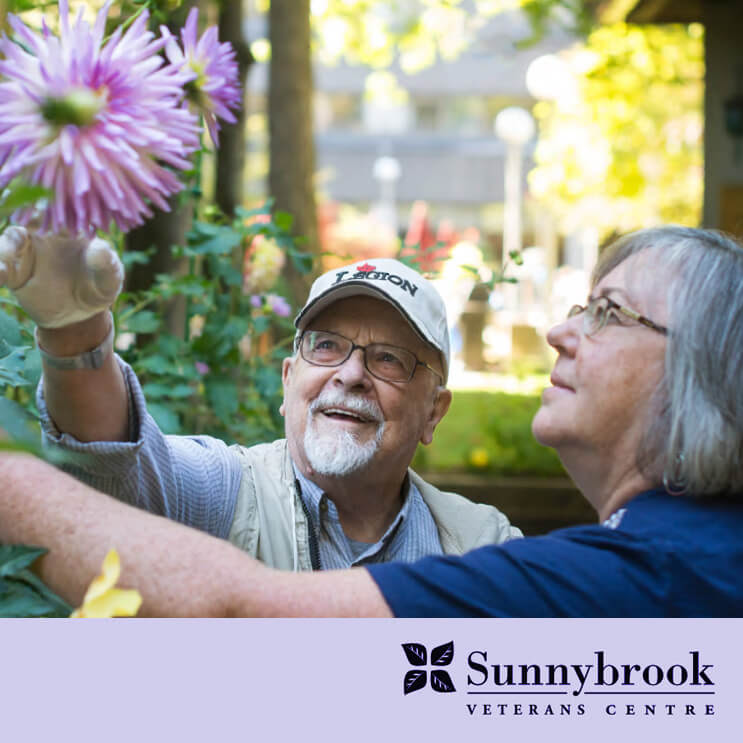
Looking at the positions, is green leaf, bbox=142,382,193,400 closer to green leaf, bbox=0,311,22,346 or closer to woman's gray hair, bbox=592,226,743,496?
green leaf, bbox=0,311,22,346

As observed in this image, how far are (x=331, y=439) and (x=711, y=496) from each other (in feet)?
2.47

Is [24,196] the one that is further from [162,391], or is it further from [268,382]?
[268,382]

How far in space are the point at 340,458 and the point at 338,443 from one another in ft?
0.10

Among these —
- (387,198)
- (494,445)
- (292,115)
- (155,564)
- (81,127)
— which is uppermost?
(81,127)

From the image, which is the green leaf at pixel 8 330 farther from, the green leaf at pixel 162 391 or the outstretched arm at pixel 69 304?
the green leaf at pixel 162 391

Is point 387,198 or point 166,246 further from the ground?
point 166,246

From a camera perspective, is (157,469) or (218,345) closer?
(157,469)

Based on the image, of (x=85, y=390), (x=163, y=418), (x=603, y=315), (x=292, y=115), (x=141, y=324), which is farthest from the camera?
(x=292, y=115)

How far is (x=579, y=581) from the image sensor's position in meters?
1.28

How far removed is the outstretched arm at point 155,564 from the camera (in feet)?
3.93

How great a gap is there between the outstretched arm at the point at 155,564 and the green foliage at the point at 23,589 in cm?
2

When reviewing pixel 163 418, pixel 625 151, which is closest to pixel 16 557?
pixel 163 418
